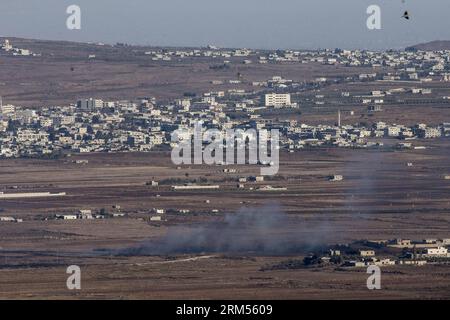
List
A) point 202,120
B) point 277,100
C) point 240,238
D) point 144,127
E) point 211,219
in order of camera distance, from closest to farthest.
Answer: point 240,238 → point 211,219 → point 144,127 → point 202,120 → point 277,100

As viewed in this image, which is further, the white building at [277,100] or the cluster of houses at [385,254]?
the white building at [277,100]

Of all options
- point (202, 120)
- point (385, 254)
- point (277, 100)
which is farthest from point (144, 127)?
point (385, 254)

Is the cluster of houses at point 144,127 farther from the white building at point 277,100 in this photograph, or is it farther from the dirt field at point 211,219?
the dirt field at point 211,219

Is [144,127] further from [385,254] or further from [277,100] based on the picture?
[385,254]

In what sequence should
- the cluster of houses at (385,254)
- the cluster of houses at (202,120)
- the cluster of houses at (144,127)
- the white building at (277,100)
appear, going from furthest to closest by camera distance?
1. the white building at (277,100)
2. the cluster of houses at (202,120)
3. the cluster of houses at (144,127)
4. the cluster of houses at (385,254)

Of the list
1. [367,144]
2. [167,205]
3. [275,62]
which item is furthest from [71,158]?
[275,62]

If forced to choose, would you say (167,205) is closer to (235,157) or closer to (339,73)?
(235,157)

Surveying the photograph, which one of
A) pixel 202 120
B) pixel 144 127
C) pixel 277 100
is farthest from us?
pixel 277 100

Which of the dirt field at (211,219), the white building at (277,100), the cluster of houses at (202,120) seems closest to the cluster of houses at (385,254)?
the dirt field at (211,219)
